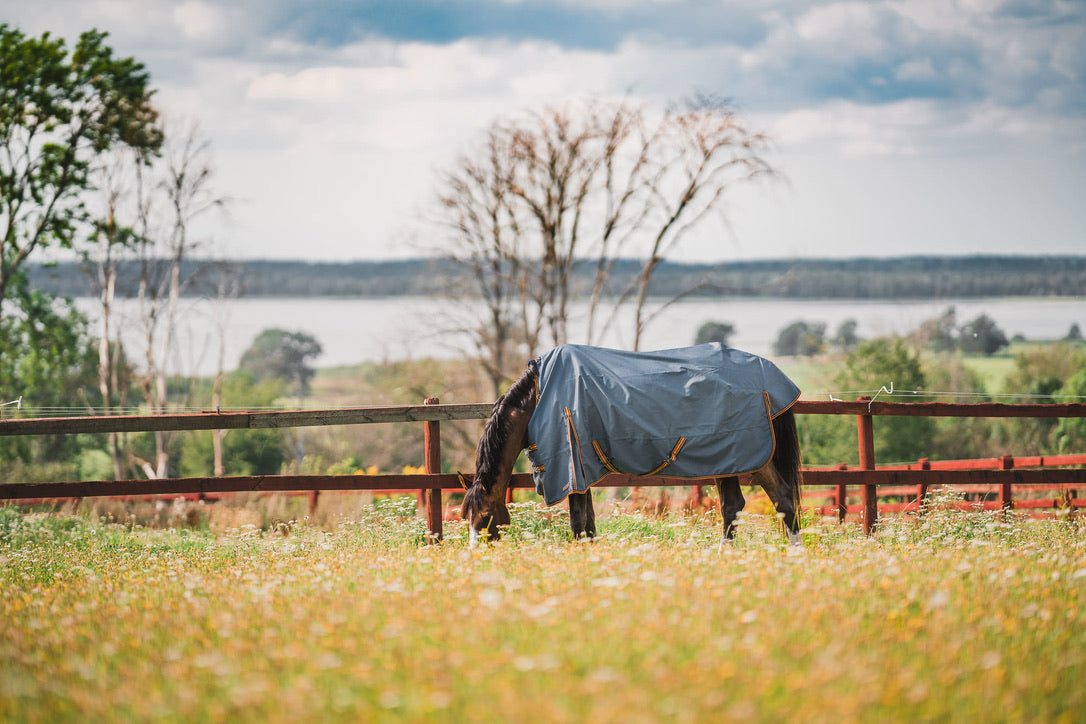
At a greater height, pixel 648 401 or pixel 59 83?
pixel 59 83

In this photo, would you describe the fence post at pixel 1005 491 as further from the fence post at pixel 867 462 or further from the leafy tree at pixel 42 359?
the leafy tree at pixel 42 359

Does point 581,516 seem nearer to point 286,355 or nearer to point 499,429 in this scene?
point 499,429

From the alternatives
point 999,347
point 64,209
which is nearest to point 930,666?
point 64,209

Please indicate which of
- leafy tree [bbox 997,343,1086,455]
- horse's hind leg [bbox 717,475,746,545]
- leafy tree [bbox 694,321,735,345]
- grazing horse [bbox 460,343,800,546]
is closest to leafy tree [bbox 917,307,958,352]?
leafy tree [bbox 997,343,1086,455]

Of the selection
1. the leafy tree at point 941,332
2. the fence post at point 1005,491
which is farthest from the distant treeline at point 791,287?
the fence post at point 1005,491

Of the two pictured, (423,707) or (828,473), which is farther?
(828,473)

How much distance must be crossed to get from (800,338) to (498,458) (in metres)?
32.9

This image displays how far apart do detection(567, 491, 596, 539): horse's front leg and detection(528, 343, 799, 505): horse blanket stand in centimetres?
A: 25

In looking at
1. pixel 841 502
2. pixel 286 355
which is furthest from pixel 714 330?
pixel 841 502

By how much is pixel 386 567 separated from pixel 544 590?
123 centimetres

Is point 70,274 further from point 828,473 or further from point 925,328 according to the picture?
point 925,328

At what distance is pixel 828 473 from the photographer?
24.0ft

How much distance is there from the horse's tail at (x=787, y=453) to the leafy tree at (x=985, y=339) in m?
32.4

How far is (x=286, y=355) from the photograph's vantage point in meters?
40.6
